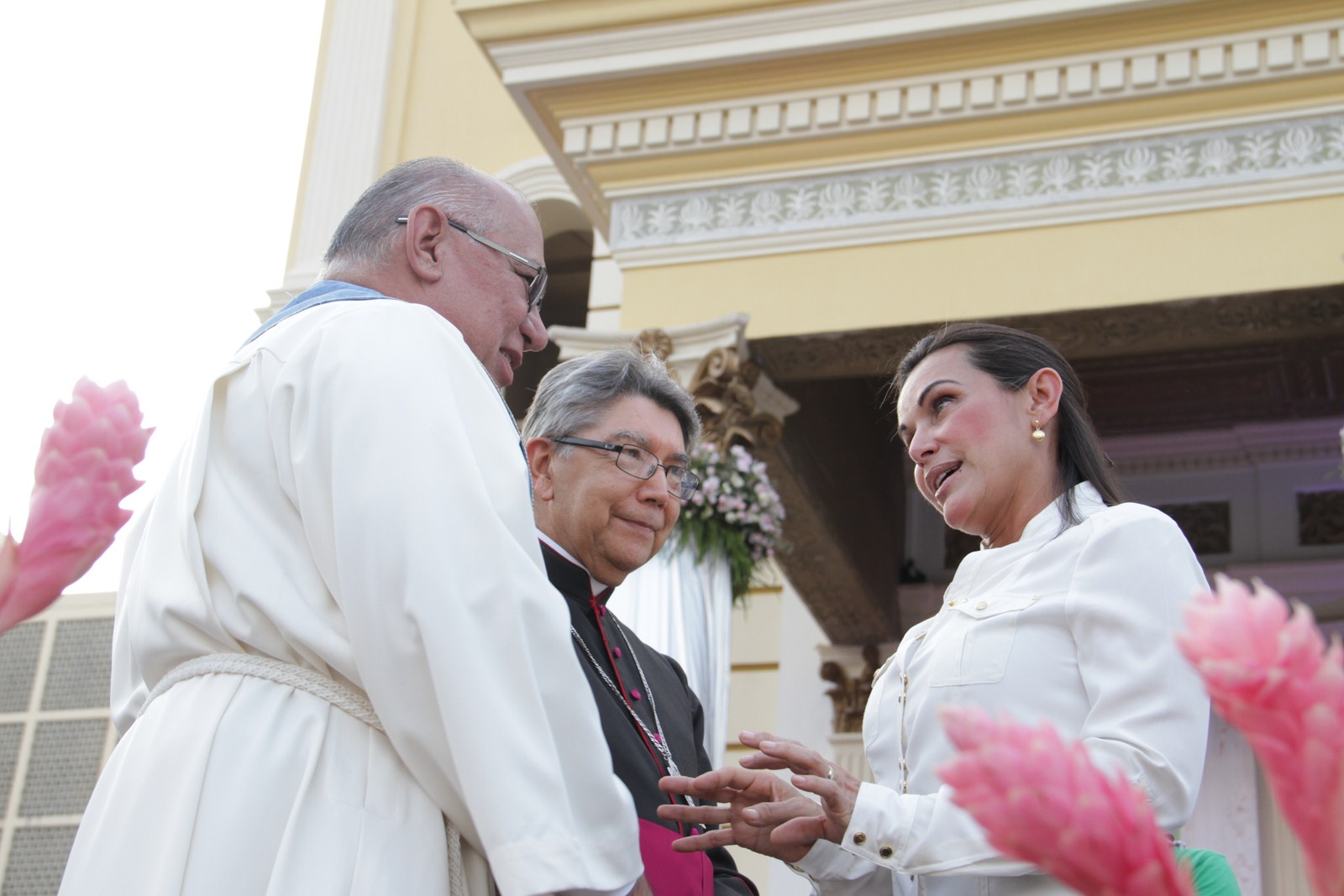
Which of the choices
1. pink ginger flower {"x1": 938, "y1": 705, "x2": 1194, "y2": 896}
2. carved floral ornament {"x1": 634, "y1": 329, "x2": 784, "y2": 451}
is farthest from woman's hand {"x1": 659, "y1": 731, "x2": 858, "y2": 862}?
carved floral ornament {"x1": 634, "y1": 329, "x2": 784, "y2": 451}

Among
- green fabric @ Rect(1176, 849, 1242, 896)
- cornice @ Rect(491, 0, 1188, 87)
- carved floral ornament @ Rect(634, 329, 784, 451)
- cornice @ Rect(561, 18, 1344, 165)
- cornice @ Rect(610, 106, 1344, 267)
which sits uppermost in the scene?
cornice @ Rect(491, 0, 1188, 87)

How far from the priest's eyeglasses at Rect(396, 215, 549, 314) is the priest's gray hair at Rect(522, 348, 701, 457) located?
40 centimetres

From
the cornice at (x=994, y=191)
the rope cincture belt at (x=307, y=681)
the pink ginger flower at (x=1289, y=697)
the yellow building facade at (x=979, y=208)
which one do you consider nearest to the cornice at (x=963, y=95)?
the yellow building facade at (x=979, y=208)

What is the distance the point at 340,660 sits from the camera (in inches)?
72.4

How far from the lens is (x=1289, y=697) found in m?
0.61

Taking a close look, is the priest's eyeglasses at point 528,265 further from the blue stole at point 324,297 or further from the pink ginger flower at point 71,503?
the pink ginger flower at point 71,503

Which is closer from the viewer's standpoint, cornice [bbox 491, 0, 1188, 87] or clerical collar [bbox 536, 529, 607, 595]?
clerical collar [bbox 536, 529, 607, 595]

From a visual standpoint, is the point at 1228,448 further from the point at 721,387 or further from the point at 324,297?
the point at 324,297

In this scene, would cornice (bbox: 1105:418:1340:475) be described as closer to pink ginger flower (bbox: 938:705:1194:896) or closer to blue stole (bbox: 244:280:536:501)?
blue stole (bbox: 244:280:536:501)

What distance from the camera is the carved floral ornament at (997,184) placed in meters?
5.31

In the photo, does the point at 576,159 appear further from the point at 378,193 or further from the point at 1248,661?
the point at 1248,661

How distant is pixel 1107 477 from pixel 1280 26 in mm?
3481

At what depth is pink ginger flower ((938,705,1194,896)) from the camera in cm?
63

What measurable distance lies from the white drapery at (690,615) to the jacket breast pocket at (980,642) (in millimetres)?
2894
